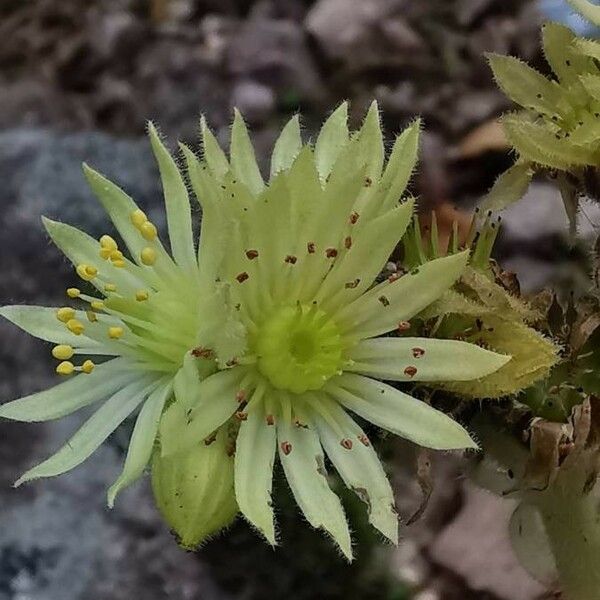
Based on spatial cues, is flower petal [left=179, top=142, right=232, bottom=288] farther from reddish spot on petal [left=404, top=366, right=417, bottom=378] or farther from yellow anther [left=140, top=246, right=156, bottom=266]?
reddish spot on petal [left=404, top=366, right=417, bottom=378]

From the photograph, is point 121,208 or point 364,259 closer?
point 364,259

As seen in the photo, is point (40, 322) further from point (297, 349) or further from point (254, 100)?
point (254, 100)


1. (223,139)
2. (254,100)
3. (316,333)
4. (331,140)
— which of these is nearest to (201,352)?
(316,333)

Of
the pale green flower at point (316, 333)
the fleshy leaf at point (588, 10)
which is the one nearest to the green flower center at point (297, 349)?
the pale green flower at point (316, 333)

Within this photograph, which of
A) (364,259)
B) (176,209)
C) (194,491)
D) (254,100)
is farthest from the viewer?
(254,100)

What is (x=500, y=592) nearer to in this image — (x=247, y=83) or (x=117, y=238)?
(x=117, y=238)

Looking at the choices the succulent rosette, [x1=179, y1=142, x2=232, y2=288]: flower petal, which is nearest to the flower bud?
the succulent rosette
